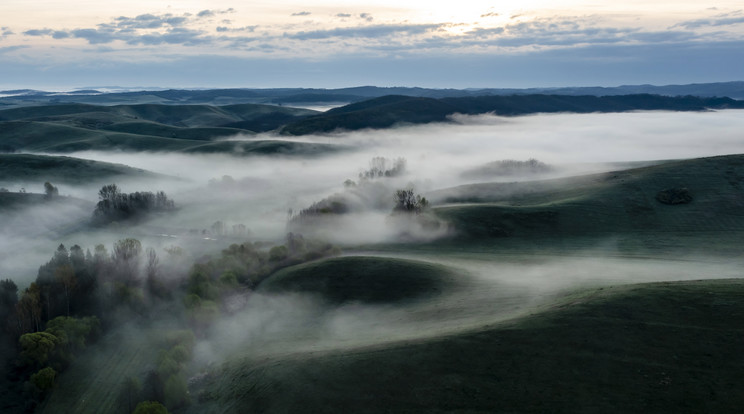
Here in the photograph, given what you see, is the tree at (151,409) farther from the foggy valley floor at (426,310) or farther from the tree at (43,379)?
the tree at (43,379)

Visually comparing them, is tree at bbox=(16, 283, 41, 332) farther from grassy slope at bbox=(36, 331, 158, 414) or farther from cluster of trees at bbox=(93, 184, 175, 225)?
cluster of trees at bbox=(93, 184, 175, 225)

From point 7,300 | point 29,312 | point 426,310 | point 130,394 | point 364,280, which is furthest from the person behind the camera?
point 364,280

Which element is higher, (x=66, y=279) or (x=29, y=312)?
(x=66, y=279)

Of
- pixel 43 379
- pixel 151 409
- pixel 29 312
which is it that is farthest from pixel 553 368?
pixel 29 312

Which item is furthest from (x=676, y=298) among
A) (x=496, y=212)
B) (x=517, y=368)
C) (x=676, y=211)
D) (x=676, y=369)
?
(x=676, y=211)

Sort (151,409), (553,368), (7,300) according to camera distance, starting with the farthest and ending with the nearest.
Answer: (7,300)
(151,409)
(553,368)

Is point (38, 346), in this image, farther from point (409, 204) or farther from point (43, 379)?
point (409, 204)

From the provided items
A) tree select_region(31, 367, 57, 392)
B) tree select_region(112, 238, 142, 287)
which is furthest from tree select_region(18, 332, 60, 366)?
tree select_region(112, 238, 142, 287)
